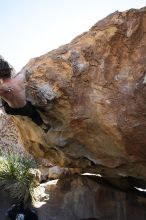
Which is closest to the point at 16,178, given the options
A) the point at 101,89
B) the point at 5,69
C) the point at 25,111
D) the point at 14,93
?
the point at 25,111

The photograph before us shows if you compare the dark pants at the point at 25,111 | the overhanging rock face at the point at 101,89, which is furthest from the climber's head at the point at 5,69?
the dark pants at the point at 25,111

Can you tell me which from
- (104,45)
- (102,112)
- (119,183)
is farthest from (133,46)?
(119,183)

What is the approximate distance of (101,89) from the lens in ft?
20.9

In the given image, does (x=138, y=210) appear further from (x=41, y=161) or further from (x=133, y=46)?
(x=41, y=161)

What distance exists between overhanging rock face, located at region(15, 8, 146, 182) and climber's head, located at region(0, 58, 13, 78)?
1.50ft

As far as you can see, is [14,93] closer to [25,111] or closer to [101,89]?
[25,111]

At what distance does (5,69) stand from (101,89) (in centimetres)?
167

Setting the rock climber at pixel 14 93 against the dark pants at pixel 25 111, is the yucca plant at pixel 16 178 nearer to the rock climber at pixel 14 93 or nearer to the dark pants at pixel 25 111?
the dark pants at pixel 25 111

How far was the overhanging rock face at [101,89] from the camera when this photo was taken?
20.1ft

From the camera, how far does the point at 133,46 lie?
619 centimetres

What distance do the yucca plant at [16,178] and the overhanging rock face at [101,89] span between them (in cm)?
322

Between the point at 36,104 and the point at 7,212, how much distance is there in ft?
11.3

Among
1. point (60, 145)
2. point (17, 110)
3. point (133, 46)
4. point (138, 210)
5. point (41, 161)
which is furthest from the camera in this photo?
point (41, 161)

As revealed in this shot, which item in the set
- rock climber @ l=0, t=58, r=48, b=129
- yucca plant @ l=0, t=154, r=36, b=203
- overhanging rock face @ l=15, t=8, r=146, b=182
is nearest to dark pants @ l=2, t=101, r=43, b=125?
rock climber @ l=0, t=58, r=48, b=129
